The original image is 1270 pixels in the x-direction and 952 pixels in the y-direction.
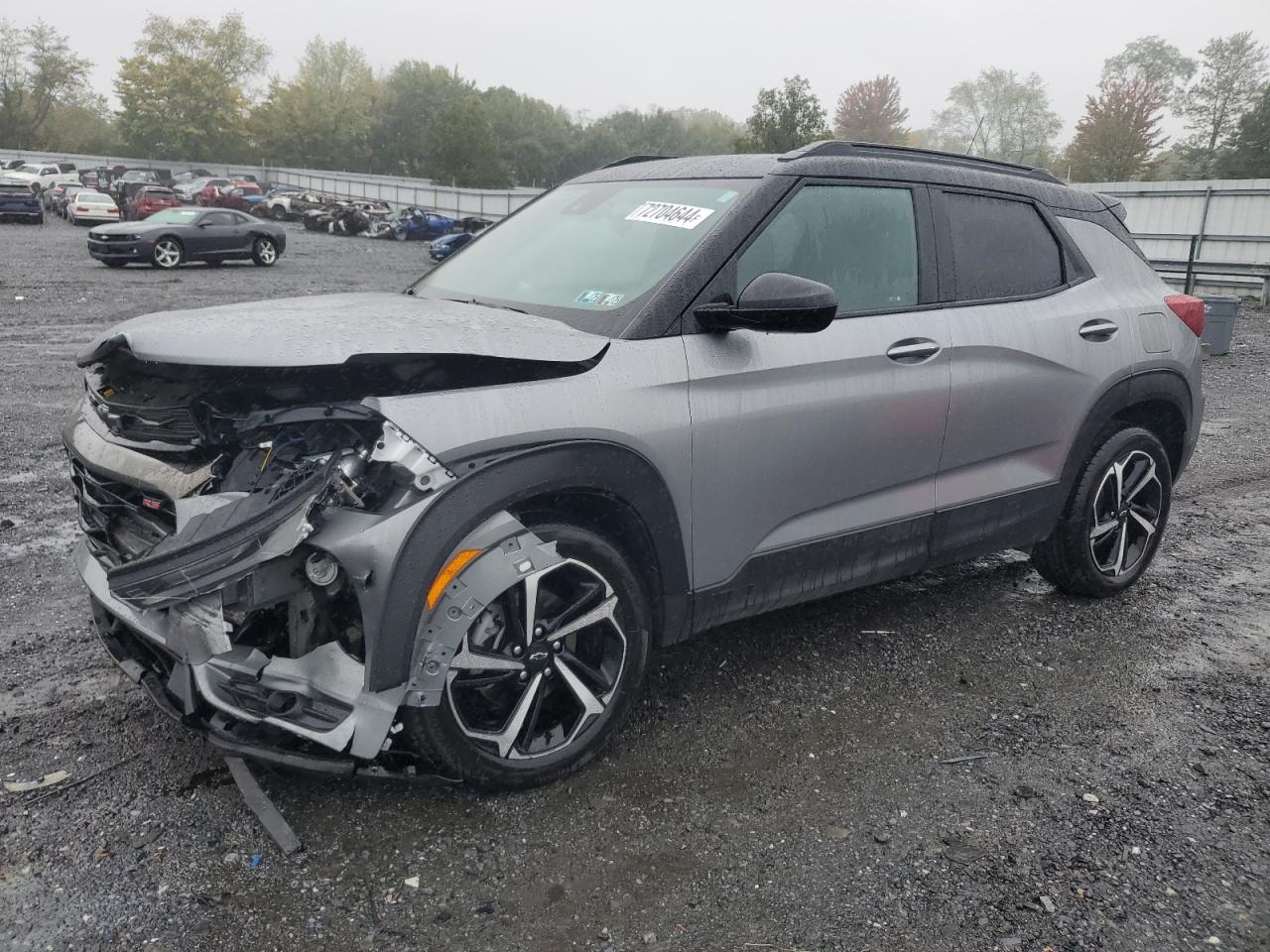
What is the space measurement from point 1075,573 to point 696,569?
2200mm

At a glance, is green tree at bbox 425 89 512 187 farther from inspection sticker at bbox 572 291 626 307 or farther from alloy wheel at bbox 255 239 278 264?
inspection sticker at bbox 572 291 626 307

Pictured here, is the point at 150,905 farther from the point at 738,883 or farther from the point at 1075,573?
the point at 1075,573

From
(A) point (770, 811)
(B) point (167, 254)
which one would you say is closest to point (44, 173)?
(B) point (167, 254)

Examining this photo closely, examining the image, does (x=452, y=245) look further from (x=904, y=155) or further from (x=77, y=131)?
(x=77, y=131)

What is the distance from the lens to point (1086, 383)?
4234mm

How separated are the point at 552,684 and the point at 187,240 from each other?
22025mm

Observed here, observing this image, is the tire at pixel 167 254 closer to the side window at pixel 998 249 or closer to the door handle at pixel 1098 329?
the side window at pixel 998 249

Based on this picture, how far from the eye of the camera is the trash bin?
13.0 meters

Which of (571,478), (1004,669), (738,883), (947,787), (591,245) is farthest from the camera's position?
(1004,669)

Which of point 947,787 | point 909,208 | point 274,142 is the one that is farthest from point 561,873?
point 274,142

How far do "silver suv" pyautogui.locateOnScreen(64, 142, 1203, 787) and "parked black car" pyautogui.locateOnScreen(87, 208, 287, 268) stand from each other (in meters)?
19.3

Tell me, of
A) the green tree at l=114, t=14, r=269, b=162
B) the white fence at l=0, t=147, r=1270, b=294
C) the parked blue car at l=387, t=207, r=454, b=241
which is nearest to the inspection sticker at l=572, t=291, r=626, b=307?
the white fence at l=0, t=147, r=1270, b=294

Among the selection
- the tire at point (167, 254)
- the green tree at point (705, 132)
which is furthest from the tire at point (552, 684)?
the green tree at point (705, 132)

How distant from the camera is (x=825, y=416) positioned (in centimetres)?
340
